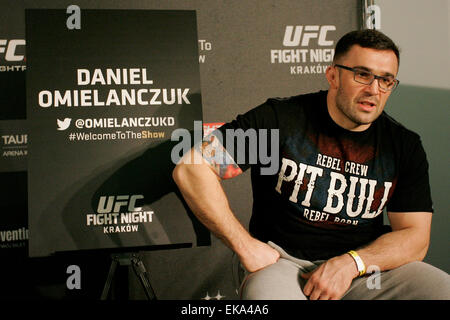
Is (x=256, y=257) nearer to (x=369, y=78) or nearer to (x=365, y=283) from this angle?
(x=365, y=283)

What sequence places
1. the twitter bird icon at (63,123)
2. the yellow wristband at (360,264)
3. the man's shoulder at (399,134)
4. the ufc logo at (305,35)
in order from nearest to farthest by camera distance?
the yellow wristband at (360,264) → the man's shoulder at (399,134) → the twitter bird icon at (63,123) → the ufc logo at (305,35)

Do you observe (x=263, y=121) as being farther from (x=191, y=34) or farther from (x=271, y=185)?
(x=191, y=34)

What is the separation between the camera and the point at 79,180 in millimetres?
1727

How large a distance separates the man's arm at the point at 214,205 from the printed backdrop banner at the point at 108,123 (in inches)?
14.2

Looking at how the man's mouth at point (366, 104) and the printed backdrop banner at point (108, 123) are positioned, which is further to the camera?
the printed backdrop banner at point (108, 123)

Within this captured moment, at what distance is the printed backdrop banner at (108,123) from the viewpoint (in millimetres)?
1694

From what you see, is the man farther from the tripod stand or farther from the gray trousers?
the tripod stand

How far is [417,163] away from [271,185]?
1.98ft

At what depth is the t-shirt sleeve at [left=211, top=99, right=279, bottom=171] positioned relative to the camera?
58.0 inches

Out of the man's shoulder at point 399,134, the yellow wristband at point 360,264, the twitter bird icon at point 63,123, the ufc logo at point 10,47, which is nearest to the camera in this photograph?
the yellow wristband at point 360,264

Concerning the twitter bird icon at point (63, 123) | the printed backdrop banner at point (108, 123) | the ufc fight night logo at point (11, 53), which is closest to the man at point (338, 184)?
the printed backdrop banner at point (108, 123)

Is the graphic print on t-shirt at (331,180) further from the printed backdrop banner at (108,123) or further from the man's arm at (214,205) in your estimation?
the printed backdrop banner at (108,123)

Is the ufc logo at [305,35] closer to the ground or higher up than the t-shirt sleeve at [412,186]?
higher up

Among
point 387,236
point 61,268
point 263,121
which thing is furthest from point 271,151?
point 61,268
